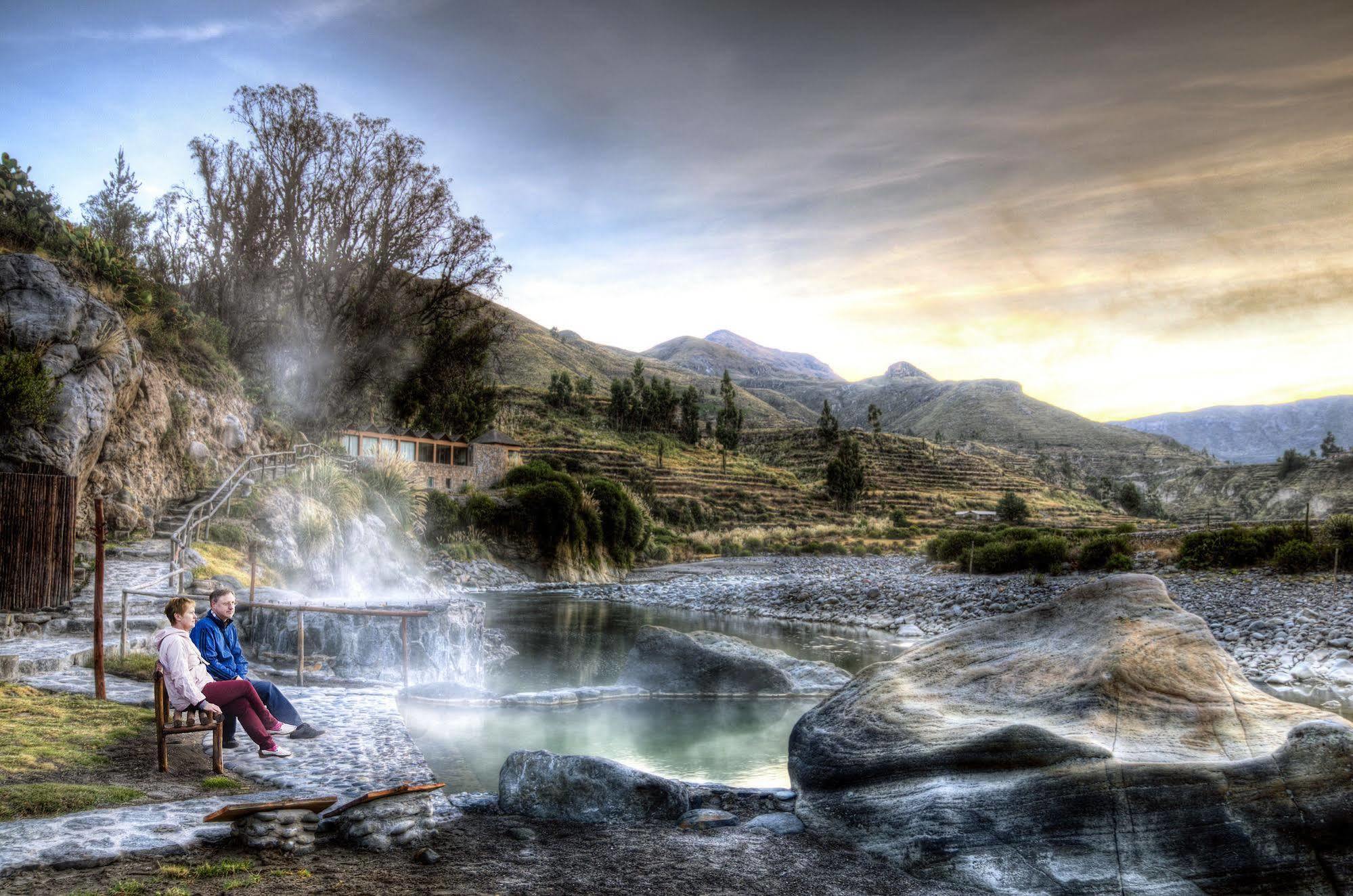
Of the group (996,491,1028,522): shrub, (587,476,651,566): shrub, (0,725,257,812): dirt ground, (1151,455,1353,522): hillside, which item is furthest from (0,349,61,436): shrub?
(1151,455,1353,522): hillside

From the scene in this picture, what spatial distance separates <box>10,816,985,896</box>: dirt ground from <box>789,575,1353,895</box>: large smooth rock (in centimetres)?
53

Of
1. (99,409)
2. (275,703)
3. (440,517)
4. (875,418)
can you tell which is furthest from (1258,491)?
(275,703)

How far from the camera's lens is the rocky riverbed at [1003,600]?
52.0 feet

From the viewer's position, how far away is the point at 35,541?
12.5 meters

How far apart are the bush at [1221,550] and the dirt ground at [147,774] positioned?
28.1m

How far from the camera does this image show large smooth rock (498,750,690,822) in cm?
722

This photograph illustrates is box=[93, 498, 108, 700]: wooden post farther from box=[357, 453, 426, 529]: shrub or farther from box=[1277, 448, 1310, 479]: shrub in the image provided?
box=[1277, 448, 1310, 479]: shrub

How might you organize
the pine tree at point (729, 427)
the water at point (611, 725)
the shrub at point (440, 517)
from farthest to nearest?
the pine tree at point (729, 427)
the shrub at point (440, 517)
the water at point (611, 725)

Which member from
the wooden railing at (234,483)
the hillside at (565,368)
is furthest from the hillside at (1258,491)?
the hillside at (565,368)

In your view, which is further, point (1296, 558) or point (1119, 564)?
point (1119, 564)

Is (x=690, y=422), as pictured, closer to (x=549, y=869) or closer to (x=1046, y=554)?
(x=1046, y=554)

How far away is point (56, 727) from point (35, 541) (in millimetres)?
6696

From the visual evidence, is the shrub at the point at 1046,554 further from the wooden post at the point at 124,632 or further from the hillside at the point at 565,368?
the hillside at the point at 565,368

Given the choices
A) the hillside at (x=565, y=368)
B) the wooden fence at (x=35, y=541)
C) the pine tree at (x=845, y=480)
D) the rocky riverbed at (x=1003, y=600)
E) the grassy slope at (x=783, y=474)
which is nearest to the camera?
the wooden fence at (x=35, y=541)
